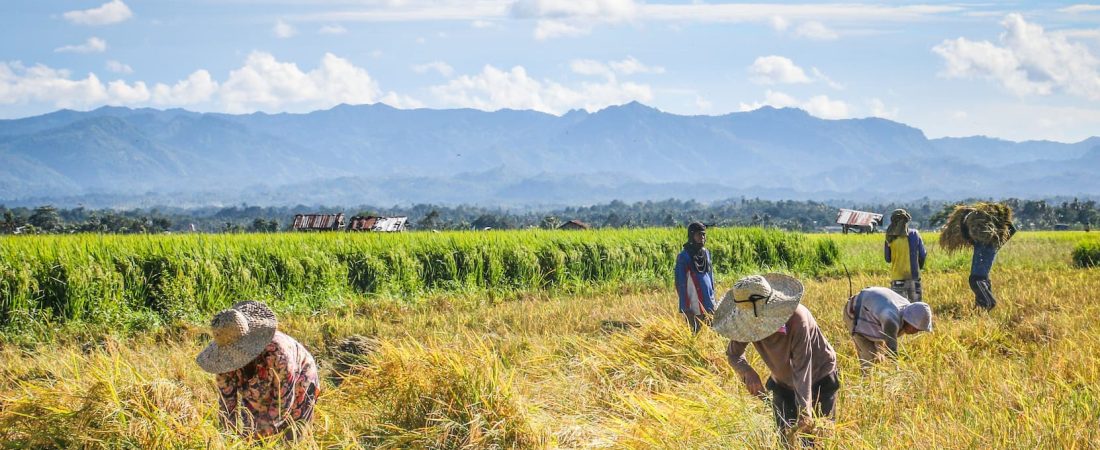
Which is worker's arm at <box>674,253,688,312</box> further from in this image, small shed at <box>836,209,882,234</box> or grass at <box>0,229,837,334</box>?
small shed at <box>836,209,882,234</box>

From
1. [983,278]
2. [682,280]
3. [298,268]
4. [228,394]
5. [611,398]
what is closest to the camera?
[228,394]

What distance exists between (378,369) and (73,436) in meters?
1.90

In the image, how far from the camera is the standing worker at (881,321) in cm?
601

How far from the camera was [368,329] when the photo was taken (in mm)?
11828

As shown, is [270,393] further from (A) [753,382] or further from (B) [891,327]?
(B) [891,327]

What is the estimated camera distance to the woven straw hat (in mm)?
4996

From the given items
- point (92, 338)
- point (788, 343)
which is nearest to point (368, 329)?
point (92, 338)

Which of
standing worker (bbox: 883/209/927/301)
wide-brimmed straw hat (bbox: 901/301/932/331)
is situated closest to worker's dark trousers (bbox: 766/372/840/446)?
wide-brimmed straw hat (bbox: 901/301/932/331)

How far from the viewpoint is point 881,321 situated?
618 centimetres

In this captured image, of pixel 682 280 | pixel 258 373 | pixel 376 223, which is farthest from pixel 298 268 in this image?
pixel 376 223

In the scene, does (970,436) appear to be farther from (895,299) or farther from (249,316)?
(249,316)

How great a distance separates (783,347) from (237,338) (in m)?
2.92

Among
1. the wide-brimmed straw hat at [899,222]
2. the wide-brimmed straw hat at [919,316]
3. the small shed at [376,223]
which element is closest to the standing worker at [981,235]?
the wide-brimmed straw hat at [899,222]

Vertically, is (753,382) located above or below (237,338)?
below
